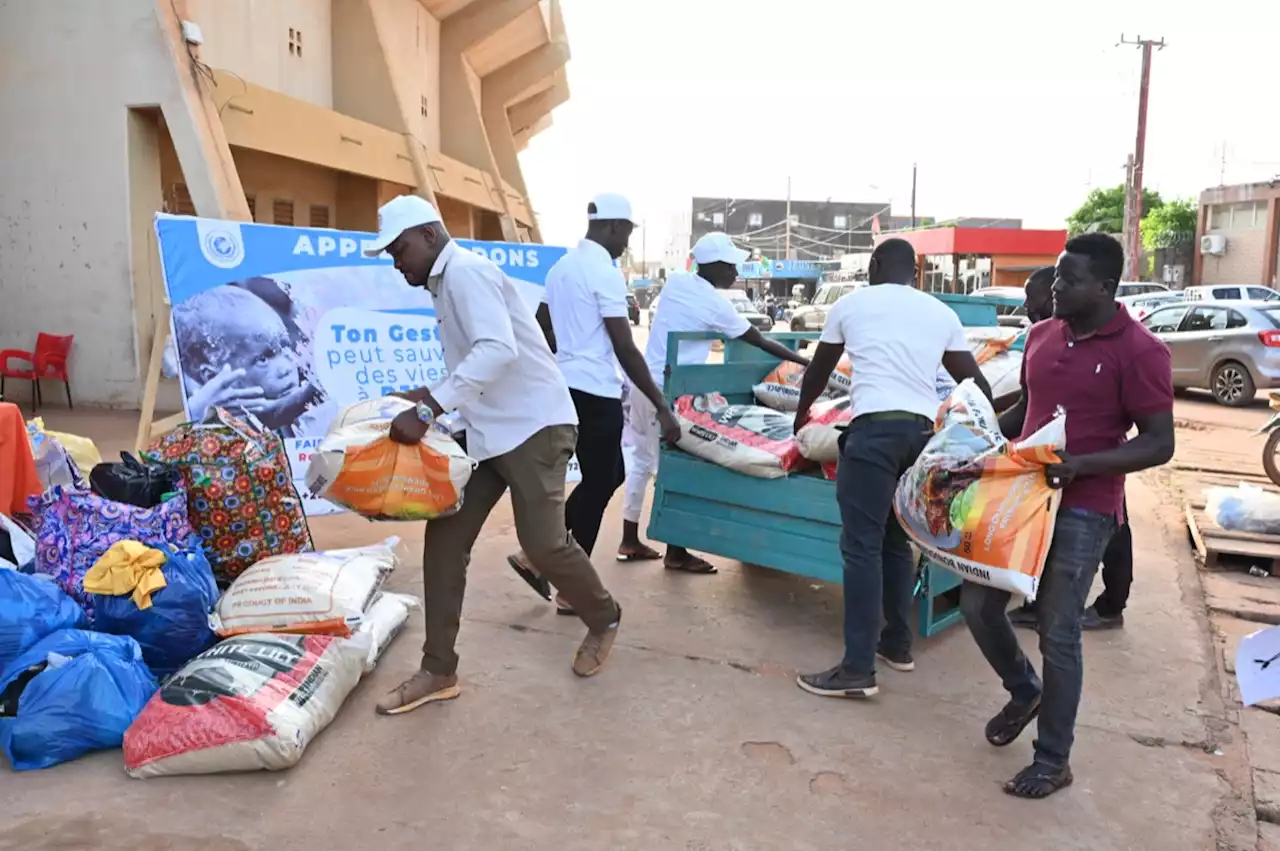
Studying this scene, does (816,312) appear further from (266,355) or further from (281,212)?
(266,355)

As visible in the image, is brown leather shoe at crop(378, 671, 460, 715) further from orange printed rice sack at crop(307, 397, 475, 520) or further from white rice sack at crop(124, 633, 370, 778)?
orange printed rice sack at crop(307, 397, 475, 520)

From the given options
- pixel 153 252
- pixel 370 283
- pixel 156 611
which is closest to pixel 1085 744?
pixel 156 611

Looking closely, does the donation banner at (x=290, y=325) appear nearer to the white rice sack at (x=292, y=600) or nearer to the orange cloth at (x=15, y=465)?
the orange cloth at (x=15, y=465)

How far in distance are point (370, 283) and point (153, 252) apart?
4.97 metres

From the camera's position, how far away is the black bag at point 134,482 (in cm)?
382

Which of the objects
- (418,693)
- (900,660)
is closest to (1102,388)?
(900,660)

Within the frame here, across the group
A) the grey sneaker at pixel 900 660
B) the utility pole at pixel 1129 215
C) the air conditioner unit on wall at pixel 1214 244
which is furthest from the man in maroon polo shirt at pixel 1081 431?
the air conditioner unit on wall at pixel 1214 244

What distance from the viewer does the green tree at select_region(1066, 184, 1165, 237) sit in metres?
44.8

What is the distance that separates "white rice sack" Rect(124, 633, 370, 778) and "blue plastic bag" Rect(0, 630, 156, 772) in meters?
0.11

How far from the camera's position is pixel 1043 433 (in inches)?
108

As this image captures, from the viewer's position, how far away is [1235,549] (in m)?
5.64

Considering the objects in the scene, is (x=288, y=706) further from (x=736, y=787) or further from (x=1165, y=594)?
(x=1165, y=594)

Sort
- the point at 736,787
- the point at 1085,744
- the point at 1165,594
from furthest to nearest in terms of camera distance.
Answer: the point at 1165,594 → the point at 1085,744 → the point at 736,787

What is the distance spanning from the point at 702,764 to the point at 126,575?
2.11 metres
